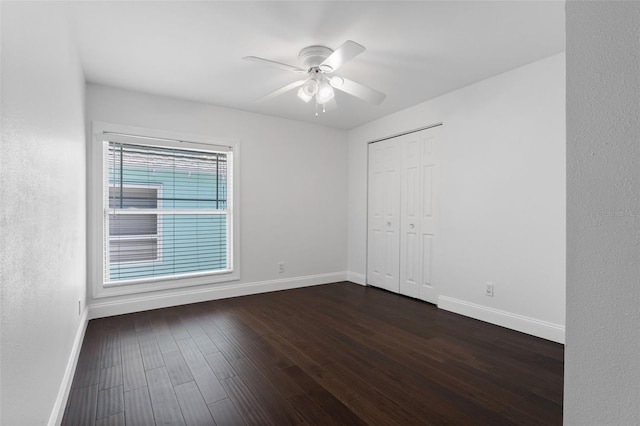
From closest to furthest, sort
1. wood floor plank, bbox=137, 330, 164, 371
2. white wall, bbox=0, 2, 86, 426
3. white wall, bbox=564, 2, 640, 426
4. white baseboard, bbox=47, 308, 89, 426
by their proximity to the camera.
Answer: white wall, bbox=564, 2, 640, 426 < white wall, bbox=0, 2, 86, 426 < white baseboard, bbox=47, 308, 89, 426 < wood floor plank, bbox=137, 330, 164, 371

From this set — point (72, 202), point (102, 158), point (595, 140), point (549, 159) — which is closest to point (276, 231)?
point (102, 158)

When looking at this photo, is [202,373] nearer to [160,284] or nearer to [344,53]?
[160,284]

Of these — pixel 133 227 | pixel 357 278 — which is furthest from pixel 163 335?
pixel 357 278

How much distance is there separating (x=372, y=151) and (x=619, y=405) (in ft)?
14.0

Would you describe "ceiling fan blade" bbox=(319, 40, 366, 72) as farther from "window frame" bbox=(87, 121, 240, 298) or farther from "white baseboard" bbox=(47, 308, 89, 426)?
"white baseboard" bbox=(47, 308, 89, 426)

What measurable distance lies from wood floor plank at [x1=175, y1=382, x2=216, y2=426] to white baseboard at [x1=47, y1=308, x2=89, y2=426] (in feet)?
1.86

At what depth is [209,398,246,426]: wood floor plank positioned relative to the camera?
1.64 m

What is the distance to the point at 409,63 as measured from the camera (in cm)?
278

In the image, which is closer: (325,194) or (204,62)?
(204,62)

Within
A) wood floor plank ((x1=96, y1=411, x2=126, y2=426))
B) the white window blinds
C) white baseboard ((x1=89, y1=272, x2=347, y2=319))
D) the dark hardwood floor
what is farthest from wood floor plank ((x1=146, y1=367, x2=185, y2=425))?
the white window blinds

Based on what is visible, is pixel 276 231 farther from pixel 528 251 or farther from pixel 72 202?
pixel 528 251

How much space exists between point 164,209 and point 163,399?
2305 millimetres

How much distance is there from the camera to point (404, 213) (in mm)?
4113

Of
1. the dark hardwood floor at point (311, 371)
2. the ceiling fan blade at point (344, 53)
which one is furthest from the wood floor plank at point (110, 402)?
the ceiling fan blade at point (344, 53)
